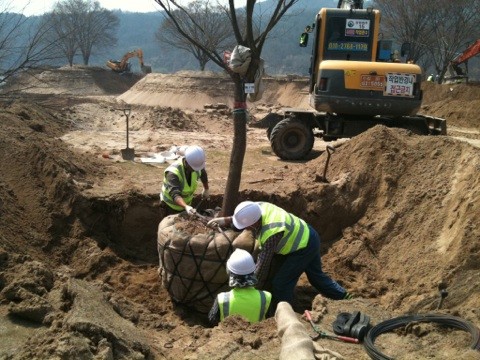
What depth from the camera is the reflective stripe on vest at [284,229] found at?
18.3ft

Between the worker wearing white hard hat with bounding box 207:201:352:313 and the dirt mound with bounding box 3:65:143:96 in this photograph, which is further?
the dirt mound with bounding box 3:65:143:96

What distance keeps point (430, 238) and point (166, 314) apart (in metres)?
3.39

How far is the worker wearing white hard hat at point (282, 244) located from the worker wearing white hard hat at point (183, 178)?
73 cm

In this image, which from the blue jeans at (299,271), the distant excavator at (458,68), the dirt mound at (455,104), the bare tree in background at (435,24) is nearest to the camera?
the blue jeans at (299,271)

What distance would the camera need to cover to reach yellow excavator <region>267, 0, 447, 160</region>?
1072 centimetres

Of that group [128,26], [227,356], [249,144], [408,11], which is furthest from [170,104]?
[128,26]

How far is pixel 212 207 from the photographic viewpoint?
27.5 feet

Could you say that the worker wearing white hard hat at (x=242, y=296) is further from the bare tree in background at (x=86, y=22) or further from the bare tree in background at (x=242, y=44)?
the bare tree in background at (x=86, y=22)

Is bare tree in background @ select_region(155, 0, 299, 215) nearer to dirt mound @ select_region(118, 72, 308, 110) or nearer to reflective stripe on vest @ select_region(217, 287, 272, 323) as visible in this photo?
reflective stripe on vest @ select_region(217, 287, 272, 323)

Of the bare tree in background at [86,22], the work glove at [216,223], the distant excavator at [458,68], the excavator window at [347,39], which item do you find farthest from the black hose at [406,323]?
the bare tree in background at [86,22]

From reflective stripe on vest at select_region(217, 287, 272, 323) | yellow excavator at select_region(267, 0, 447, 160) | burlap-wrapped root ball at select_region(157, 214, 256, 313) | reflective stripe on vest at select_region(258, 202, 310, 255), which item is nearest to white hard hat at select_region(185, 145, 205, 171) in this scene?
burlap-wrapped root ball at select_region(157, 214, 256, 313)

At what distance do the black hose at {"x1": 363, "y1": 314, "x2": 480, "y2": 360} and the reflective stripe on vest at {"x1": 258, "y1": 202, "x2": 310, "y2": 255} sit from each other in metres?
1.52

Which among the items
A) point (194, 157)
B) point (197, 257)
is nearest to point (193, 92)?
point (194, 157)

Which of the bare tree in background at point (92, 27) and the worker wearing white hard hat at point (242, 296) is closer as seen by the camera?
the worker wearing white hard hat at point (242, 296)
